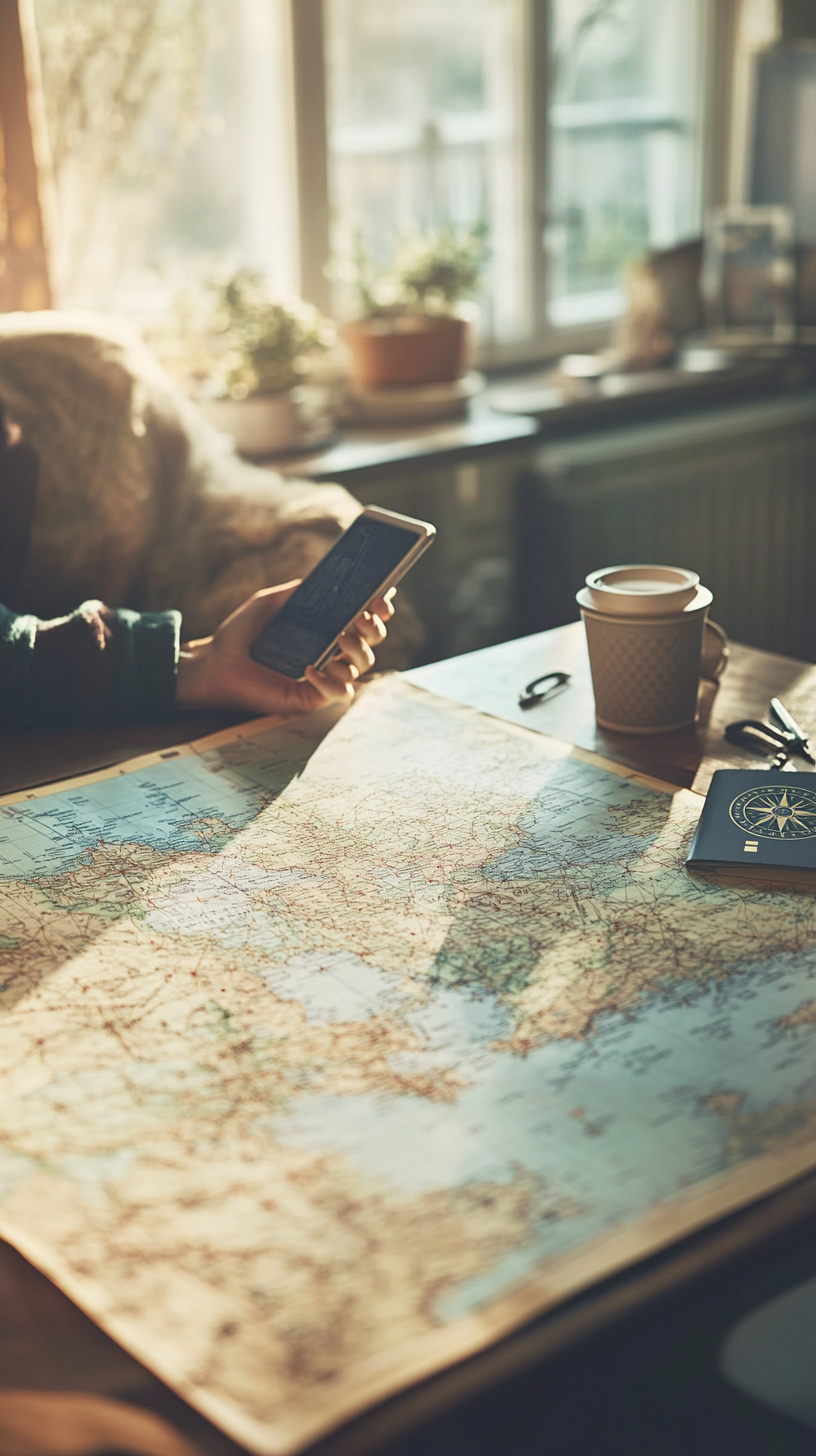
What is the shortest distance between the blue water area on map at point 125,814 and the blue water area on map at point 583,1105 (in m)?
0.27

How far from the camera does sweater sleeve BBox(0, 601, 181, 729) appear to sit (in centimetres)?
121

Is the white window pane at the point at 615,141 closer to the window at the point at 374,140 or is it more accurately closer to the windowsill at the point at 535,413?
the window at the point at 374,140

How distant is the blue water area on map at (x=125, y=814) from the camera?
3.19ft

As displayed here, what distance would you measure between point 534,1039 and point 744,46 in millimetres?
2987

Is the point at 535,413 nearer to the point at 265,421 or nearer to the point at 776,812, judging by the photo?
the point at 265,421

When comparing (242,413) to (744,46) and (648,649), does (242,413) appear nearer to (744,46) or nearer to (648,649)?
(648,649)

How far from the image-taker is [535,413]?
2525 mm

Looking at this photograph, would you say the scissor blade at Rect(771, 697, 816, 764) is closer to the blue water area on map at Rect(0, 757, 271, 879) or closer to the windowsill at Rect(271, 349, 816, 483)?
the blue water area on map at Rect(0, 757, 271, 879)

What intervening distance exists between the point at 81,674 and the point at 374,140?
173 cm

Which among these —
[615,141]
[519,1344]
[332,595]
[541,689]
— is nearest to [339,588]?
[332,595]

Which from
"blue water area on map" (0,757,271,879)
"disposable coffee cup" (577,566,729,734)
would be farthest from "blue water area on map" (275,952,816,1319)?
"disposable coffee cup" (577,566,729,734)

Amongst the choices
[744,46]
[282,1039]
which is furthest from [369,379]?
[282,1039]

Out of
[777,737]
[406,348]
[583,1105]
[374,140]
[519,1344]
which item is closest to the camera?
[519,1344]

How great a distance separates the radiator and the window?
0.47m
